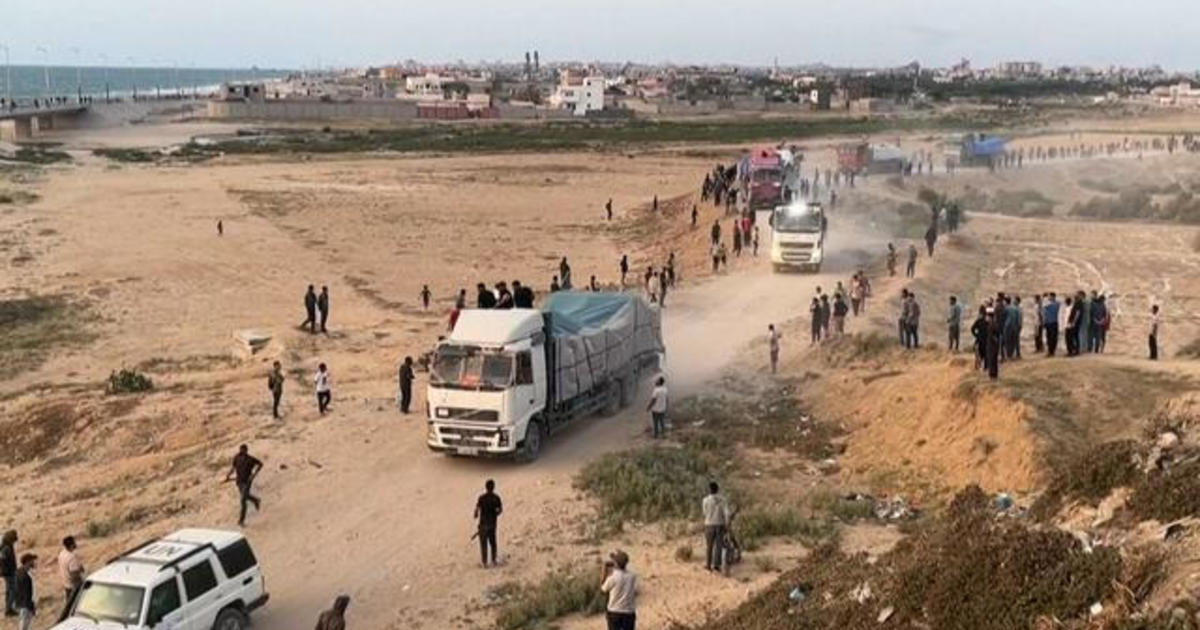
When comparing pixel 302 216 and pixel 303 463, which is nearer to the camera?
pixel 303 463

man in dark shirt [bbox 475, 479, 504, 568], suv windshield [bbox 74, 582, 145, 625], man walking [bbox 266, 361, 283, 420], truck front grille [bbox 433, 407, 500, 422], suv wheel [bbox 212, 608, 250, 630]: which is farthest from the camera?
man walking [bbox 266, 361, 283, 420]

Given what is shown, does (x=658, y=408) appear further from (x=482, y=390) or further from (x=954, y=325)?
(x=954, y=325)

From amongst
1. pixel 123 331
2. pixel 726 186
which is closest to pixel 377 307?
pixel 123 331

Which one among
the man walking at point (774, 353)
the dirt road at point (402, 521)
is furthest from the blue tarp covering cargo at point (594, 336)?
the man walking at point (774, 353)

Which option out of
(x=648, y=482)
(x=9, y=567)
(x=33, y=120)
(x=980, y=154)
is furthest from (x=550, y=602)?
(x=33, y=120)

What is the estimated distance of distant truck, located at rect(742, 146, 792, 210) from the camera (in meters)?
47.6

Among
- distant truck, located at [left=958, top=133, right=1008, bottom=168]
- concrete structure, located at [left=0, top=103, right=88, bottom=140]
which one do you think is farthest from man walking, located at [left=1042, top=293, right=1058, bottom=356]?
concrete structure, located at [left=0, top=103, right=88, bottom=140]

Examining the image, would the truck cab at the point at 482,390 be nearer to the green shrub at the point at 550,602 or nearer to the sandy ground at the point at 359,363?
the sandy ground at the point at 359,363

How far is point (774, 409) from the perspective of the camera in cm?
2377

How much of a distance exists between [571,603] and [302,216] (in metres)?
49.2

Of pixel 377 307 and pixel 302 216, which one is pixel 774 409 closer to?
pixel 377 307

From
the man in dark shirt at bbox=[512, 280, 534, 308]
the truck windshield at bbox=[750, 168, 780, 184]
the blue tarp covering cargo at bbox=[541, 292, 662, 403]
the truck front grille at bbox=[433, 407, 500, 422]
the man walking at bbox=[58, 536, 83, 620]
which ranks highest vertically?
the truck windshield at bbox=[750, 168, 780, 184]

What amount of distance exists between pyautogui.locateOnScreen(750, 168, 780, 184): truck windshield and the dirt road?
78.4 ft

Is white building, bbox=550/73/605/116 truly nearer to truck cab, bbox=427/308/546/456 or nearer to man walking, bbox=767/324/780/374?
man walking, bbox=767/324/780/374
